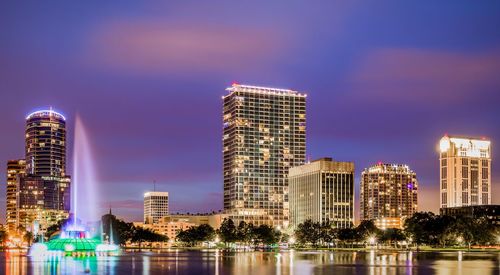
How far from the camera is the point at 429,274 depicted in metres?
91.4

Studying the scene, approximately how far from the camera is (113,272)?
95438 mm

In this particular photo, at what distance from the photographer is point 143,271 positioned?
9856 cm

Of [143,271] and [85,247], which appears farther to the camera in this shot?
[85,247]

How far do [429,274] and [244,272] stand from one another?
23.9 m

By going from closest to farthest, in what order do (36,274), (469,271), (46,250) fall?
(36,274) → (469,271) → (46,250)

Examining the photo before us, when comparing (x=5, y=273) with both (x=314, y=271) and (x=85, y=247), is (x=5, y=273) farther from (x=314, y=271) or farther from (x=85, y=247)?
(x=85, y=247)

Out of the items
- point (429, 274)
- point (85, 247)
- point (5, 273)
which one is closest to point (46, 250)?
point (85, 247)

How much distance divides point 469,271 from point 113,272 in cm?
4735

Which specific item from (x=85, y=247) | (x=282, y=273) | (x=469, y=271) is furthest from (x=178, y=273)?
(x=85, y=247)

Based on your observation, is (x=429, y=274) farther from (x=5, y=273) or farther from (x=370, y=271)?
(x=5, y=273)

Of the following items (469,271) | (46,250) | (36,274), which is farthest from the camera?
(46,250)

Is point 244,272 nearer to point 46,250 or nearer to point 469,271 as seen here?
point 469,271

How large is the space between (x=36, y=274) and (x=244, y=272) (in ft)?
87.4

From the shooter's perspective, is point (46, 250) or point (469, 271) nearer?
point (469, 271)
